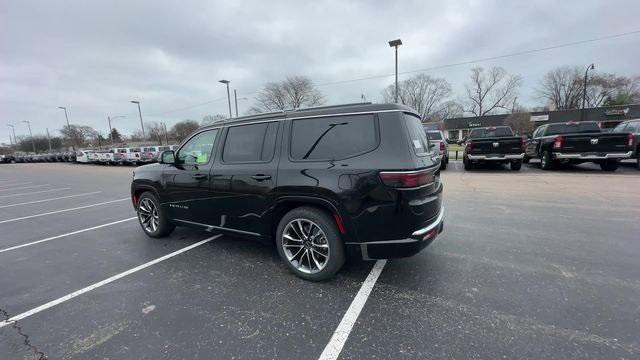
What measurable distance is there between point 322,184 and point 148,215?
3.67m

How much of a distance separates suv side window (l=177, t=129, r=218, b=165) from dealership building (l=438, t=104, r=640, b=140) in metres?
56.2

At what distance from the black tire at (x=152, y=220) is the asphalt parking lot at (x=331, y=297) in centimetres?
16

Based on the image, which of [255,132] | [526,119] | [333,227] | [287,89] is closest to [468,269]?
[333,227]

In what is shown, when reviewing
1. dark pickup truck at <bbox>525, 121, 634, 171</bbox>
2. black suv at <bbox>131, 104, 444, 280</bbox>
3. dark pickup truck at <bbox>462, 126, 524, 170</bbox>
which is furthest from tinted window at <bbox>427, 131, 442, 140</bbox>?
black suv at <bbox>131, 104, 444, 280</bbox>

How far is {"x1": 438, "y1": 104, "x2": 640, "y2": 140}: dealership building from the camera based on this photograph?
174 feet

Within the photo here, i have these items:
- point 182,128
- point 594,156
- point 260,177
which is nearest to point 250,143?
point 260,177

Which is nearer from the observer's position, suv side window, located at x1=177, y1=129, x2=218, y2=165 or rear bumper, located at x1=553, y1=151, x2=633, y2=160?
suv side window, located at x1=177, y1=129, x2=218, y2=165

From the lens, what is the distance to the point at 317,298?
312cm

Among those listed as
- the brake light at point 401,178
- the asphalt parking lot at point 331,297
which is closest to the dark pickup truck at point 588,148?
the asphalt parking lot at point 331,297

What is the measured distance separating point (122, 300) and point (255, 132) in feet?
7.64

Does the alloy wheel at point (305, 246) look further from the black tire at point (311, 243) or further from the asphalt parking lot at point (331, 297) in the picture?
the asphalt parking lot at point (331, 297)

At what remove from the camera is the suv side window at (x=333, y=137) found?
309 centimetres

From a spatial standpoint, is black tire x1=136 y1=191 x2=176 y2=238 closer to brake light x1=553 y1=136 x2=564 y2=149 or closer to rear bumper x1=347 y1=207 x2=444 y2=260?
rear bumper x1=347 y1=207 x2=444 y2=260

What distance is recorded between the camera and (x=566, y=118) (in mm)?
56000
